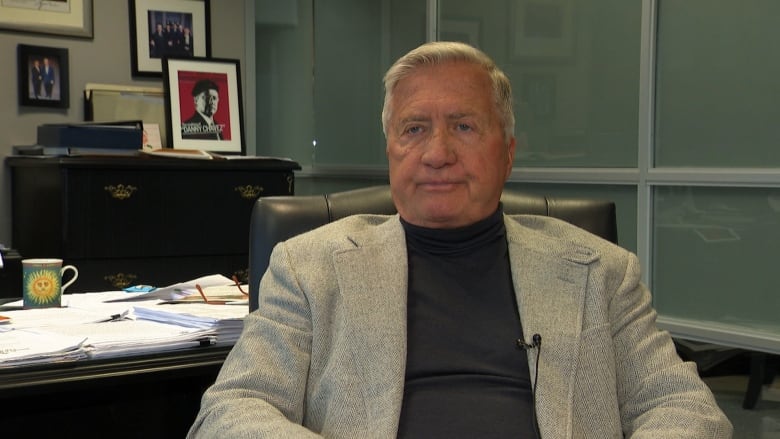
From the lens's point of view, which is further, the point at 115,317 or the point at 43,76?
the point at 43,76

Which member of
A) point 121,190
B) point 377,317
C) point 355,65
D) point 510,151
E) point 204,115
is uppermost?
point 355,65

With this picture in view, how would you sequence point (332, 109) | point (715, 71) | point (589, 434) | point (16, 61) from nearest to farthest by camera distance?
1. point (589, 434)
2. point (715, 71)
3. point (16, 61)
4. point (332, 109)

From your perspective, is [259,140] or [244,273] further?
[259,140]

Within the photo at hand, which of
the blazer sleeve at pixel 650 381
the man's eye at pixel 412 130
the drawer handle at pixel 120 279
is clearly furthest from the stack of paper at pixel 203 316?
the drawer handle at pixel 120 279

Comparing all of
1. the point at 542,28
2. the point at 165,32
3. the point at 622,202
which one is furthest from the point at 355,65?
the point at 622,202

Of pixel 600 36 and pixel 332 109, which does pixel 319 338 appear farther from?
pixel 332 109

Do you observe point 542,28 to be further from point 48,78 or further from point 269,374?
point 269,374

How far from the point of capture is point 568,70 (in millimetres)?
3678

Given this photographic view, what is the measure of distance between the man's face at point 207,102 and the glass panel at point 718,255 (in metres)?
2.23

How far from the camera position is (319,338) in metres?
1.62

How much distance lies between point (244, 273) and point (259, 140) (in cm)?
106

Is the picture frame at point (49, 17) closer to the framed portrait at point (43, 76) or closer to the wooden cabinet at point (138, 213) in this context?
the framed portrait at point (43, 76)

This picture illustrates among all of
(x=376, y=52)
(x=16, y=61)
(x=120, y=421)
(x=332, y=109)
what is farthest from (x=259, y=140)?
(x=120, y=421)

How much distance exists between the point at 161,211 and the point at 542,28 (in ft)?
5.76
